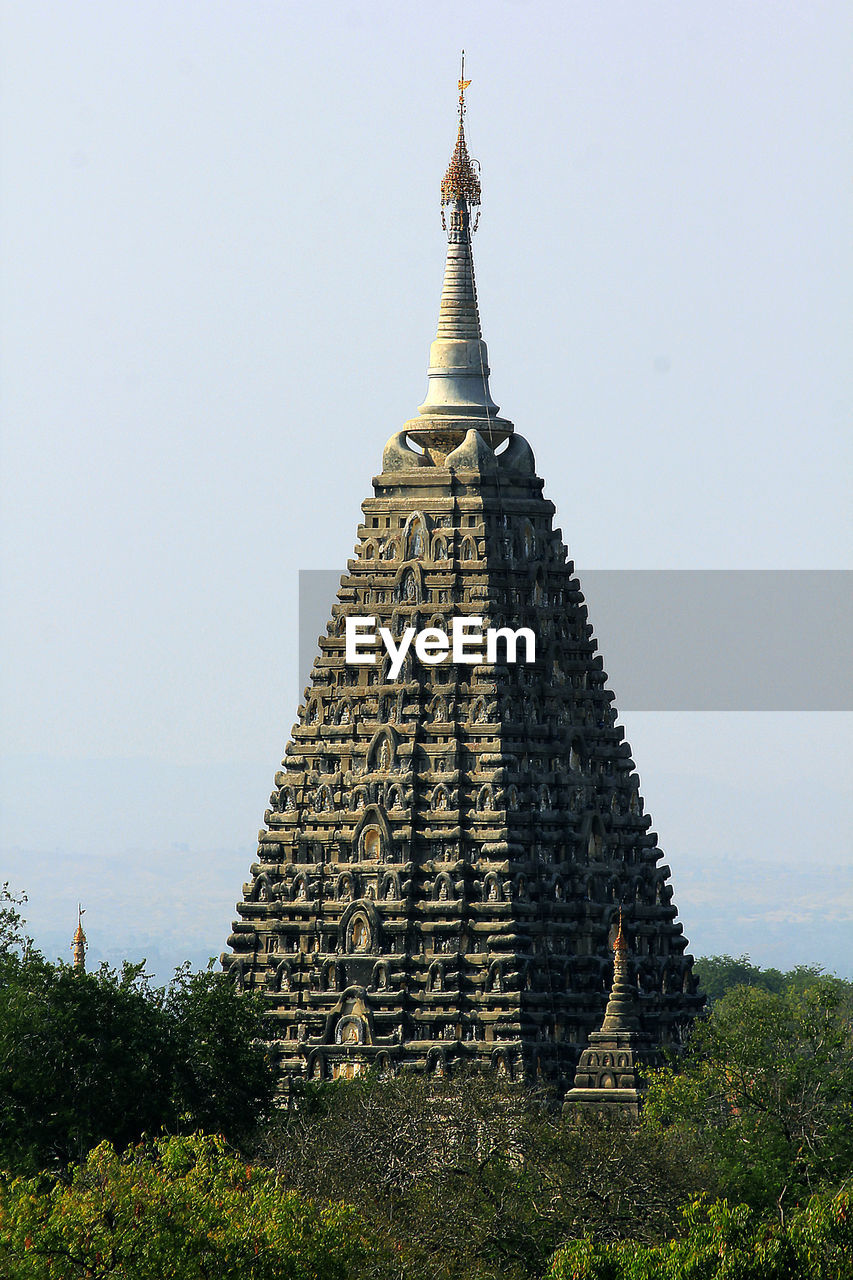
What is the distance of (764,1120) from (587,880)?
22.5 meters

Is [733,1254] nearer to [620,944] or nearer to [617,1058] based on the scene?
[617,1058]

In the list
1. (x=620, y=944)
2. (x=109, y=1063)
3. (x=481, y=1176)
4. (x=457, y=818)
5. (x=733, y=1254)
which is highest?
(x=457, y=818)

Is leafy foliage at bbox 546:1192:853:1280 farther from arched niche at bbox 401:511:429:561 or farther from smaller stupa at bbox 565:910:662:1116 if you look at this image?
arched niche at bbox 401:511:429:561

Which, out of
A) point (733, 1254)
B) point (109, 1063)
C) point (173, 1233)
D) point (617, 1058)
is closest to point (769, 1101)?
point (617, 1058)

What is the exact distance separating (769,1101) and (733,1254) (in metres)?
27.7

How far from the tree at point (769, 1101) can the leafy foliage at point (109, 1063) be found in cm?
1250

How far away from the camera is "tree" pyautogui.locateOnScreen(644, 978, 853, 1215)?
11638 centimetres

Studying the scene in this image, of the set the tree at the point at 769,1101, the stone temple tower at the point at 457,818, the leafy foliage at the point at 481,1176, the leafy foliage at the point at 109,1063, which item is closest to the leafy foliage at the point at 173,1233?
the leafy foliage at the point at 481,1176

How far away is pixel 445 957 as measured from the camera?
13950 cm

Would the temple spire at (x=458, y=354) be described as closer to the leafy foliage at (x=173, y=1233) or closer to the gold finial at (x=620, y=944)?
the gold finial at (x=620, y=944)

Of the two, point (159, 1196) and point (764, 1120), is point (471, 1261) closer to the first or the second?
point (159, 1196)

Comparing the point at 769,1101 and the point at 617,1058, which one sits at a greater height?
the point at 617,1058

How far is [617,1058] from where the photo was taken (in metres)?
135

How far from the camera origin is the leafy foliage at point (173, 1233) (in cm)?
9481
